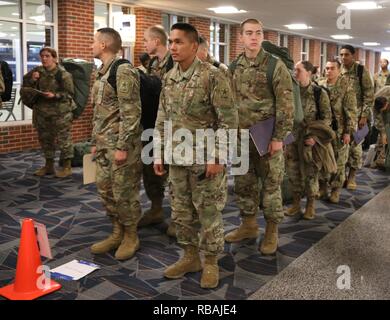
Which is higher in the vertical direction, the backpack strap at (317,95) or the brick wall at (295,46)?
the brick wall at (295,46)

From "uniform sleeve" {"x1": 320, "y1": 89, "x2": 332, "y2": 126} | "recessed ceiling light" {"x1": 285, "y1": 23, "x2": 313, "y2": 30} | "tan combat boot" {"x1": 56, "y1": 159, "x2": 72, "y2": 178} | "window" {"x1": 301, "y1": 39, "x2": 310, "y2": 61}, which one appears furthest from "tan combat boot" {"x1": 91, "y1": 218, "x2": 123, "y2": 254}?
"window" {"x1": 301, "y1": 39, "x2": 310, "y2": 61}

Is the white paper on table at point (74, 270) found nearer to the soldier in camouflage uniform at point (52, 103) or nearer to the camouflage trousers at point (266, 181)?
the camouflage trousers at point (266, 181)

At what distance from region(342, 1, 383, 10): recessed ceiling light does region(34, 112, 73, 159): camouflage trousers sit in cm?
630

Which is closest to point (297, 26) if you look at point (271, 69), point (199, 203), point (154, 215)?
point (154, 215)

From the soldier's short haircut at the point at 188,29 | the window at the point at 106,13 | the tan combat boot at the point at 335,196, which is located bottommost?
the tan combat boot at the point at 335,196

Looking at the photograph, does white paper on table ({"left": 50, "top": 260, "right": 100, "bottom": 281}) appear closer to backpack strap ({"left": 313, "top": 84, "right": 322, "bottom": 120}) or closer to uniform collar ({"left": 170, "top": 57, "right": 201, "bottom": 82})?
uniform collar ({"left": 170, "top": 57, "right": 201, "bottom": 82})

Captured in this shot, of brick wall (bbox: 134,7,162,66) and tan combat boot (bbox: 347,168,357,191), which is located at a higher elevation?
brick wall (bbox: 134,7,162,66)

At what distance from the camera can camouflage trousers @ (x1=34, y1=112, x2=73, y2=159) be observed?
6.00 meters

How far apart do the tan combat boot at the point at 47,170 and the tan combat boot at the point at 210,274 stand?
383 centimetres

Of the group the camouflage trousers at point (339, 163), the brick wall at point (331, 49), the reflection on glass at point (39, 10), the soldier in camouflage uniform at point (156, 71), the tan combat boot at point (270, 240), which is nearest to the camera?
the tan combat boot at point (270, 240)

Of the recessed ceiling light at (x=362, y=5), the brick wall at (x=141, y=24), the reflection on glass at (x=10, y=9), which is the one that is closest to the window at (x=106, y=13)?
the brick wall at (x=141, y=24)

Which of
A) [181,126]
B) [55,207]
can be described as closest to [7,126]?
[55,207]

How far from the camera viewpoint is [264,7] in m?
10.2

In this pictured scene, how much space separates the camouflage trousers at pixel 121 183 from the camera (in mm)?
3258
